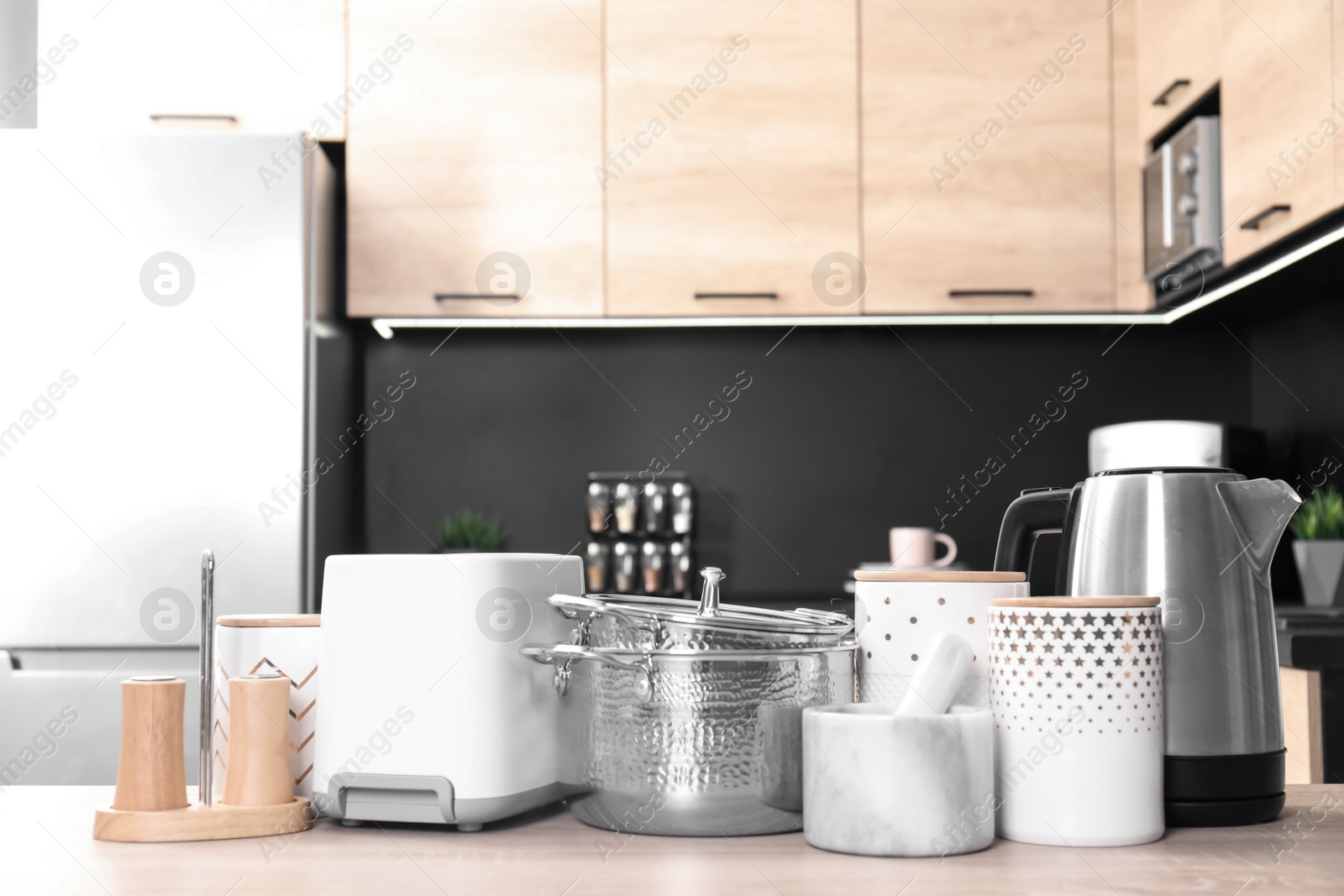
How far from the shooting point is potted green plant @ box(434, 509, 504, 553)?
2.58m

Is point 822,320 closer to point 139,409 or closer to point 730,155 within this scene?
point 730,155

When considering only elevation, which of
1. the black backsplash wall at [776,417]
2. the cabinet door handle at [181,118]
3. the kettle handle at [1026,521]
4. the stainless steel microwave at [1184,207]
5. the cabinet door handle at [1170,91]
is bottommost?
the kettle handle at [1026,521]

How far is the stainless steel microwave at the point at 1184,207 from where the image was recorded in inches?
84.0

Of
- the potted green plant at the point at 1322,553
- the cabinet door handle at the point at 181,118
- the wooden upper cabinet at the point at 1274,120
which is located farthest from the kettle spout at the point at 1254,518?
the cabinet door handle at the point at 181,118

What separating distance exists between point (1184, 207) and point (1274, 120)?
1.06ft

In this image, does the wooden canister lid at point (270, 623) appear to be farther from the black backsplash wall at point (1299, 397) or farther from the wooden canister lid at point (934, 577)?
the black backsplash wall at point (1299, 397)

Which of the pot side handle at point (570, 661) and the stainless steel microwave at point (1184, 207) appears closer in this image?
the pot side handle at point (570, 661)

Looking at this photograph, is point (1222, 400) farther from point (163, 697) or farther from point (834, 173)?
point (163, 697)

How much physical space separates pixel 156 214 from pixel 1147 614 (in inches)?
79.6

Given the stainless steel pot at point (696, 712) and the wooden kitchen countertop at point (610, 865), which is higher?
the stainless steel pot at point (696, 712)

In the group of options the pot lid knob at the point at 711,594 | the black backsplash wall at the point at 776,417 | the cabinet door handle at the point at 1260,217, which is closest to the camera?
the pot lid knob at the point at 711,594

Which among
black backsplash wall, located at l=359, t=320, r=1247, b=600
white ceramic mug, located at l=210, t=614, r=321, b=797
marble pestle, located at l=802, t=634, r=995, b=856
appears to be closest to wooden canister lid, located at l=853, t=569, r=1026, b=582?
marble pestle, located at l=802, t=634, r=995, b=856

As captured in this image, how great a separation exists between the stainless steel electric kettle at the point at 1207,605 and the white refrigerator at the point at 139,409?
168 cm

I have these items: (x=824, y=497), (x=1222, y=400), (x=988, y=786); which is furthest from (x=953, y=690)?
(x=1222, y=400)
